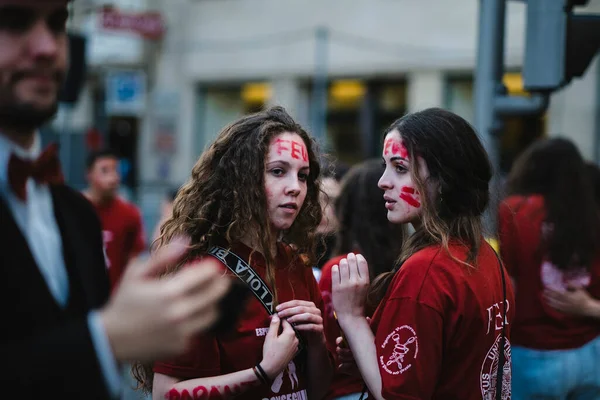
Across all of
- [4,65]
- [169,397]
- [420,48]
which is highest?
[420,48]

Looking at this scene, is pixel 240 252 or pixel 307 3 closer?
pixel 240 252

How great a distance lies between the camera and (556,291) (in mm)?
4461

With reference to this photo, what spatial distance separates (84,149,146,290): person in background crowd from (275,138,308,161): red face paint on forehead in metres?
3.56

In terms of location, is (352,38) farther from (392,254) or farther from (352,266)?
(352,266)

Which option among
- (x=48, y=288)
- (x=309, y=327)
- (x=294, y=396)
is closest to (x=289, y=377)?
(x=294, y=396)

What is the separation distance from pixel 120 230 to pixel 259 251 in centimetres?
426

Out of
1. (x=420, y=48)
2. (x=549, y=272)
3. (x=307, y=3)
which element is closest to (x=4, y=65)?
(x=549, y=272)

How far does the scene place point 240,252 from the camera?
2969 millimetres

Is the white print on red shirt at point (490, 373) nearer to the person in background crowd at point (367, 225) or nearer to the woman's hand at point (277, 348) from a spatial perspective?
the woman's hand at point (277, 348)

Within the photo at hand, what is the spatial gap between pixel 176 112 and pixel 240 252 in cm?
1666

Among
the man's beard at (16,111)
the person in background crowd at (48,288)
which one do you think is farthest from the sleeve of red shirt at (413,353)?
the man's beard at (16,111)

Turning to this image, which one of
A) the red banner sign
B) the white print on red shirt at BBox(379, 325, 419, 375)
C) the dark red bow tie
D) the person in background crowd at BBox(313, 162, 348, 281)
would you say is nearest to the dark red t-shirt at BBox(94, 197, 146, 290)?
the person in background crowd at BBox(313, 162, 348, 281)

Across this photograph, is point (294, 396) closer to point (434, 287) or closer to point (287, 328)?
point (287, 328)

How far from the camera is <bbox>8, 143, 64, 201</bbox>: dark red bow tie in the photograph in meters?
1.67
